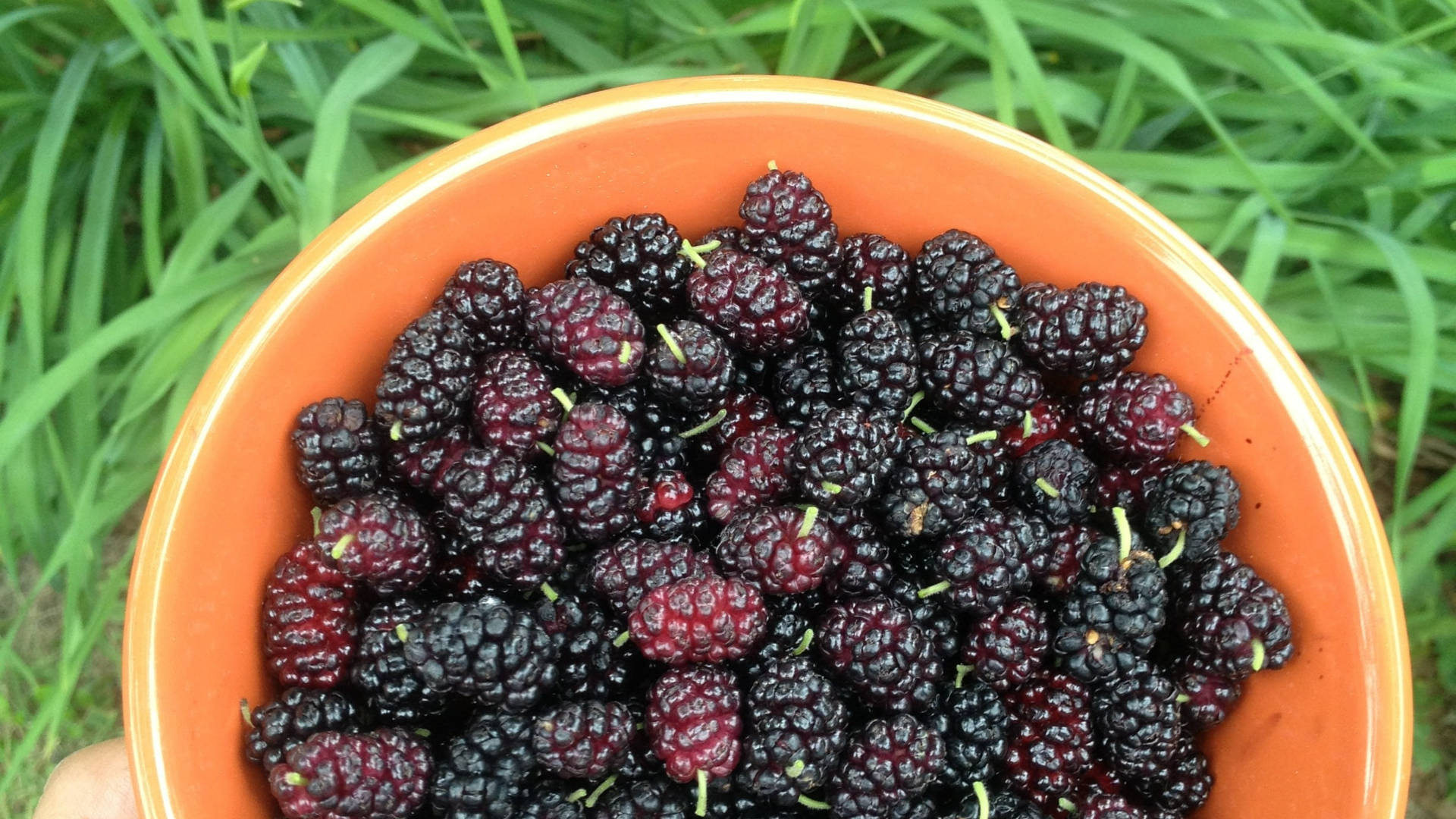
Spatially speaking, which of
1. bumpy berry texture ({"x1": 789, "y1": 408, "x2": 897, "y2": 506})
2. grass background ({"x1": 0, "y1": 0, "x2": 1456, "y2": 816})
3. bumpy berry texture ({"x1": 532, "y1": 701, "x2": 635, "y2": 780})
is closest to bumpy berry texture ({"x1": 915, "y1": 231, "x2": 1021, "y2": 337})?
bumpy berry texture ({"x1": 789, "y1": 408, "x2": 897, "y2": 506})

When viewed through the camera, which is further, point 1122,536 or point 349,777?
point 1122,536

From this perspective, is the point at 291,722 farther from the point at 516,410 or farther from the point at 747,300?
the point at 747,300

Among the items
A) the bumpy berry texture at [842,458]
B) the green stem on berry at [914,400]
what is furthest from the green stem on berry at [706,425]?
the green stem on berry at [914,400]

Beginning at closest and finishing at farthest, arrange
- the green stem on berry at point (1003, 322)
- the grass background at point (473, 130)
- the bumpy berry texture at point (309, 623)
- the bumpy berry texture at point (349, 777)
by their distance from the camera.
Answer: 1. the bumpy berry texture at point (349, 777)
2. the bumpy berry texture at point (309, 623)
3. the green stem on berry at point (1003, 322)
4. the grass background at point (473, 130)

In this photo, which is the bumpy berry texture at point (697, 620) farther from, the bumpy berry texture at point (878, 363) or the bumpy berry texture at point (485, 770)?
the bumpy berry texture at point (878, 363)

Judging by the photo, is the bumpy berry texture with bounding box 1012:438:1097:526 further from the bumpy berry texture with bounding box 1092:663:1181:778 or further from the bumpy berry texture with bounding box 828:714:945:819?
the bumpy berry texture with bounding box 828:714:945:819

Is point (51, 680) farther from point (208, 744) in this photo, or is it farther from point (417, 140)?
point (417, 140)

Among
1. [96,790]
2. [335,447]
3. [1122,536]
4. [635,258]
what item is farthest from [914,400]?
[96,790]
